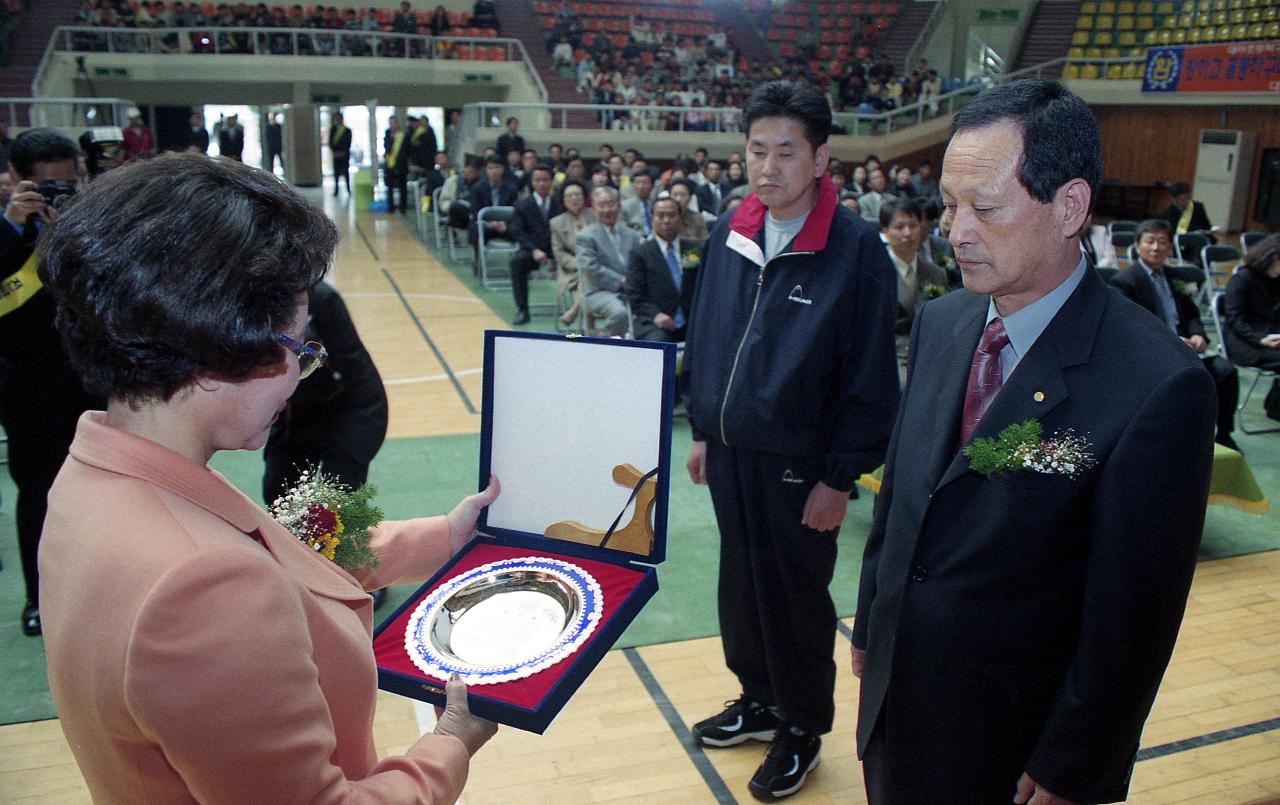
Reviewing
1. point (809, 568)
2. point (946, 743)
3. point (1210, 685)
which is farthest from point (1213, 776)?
point (946, 743)

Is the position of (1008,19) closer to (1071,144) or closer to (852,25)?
(852,25)

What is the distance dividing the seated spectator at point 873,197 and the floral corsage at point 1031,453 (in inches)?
425

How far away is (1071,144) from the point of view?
4.80 feet

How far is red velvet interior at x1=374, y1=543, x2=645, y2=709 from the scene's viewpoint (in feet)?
4.41

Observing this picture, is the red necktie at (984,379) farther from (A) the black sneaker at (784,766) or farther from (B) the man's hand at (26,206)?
(B) the man's hand at (26,206)

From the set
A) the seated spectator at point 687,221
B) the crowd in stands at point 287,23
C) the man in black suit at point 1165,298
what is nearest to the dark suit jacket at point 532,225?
the seated spectator at point 687,221

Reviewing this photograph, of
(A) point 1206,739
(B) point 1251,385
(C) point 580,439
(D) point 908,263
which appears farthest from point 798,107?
(B) point 1251,385

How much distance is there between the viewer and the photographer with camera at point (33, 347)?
3043 millimetres

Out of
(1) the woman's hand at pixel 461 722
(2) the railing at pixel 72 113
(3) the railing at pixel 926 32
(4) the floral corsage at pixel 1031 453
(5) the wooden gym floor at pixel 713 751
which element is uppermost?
(3) the railing at pixel 926 32

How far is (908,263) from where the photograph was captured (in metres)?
5.57

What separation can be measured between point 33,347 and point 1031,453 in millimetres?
3149

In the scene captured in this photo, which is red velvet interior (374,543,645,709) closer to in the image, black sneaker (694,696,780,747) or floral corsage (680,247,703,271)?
black sneaker (694,696,780,747)

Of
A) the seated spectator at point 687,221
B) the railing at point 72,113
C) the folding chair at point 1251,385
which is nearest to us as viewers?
the folding chair at point 1251,385

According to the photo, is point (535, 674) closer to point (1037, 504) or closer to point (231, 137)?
point (1037, 504)
